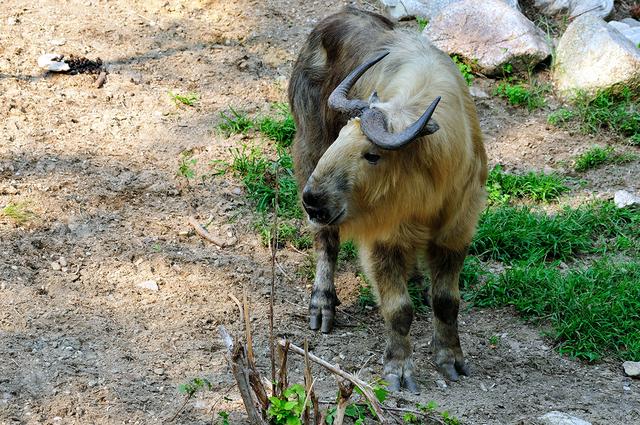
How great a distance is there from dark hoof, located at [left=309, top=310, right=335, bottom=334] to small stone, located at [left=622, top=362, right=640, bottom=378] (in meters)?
1.95

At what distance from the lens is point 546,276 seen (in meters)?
6.59

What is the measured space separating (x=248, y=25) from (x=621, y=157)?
3.95m

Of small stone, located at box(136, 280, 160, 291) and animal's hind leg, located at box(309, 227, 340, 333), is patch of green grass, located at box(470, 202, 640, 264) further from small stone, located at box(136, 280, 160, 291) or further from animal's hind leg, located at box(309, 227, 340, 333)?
small stone, located at box(136, 280, 160, 291)

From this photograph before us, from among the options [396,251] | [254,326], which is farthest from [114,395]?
[396,251]

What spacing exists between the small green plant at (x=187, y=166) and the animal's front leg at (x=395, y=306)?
2.42 metres

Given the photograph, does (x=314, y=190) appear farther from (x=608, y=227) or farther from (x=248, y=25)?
(x=248, y=25)

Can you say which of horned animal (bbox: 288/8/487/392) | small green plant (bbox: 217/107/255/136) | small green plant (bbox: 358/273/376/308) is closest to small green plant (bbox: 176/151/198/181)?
small green plant (bbox: 217/107/255/136)

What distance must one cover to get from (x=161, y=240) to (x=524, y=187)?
3.13 meters

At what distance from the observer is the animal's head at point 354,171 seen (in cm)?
484

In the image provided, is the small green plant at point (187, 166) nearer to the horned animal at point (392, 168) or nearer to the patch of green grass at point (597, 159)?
the horned animal at point (392, 168)

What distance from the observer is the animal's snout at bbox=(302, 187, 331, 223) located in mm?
4887

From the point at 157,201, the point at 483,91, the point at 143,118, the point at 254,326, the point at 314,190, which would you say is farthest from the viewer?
the point at 483,91

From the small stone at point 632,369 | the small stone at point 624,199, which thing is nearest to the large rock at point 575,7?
the small stone at point 624,199

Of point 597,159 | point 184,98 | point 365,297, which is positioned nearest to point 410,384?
point 365,297
